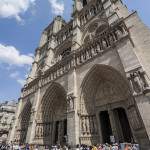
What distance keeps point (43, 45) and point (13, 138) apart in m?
15.2

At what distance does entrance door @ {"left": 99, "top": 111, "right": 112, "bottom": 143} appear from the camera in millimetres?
9635

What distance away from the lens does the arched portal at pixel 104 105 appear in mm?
9297

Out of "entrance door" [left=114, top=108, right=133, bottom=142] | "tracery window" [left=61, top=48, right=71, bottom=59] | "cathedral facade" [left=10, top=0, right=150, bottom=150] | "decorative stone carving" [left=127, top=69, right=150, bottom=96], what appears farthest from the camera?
"tracery window" [left=61, top=48, right=71, bottom=59]

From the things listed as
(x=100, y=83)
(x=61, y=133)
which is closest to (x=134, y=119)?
(x=100, y=83)

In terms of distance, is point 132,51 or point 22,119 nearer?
point 132,51

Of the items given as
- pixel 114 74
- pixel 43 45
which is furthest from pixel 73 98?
pixel 43 45

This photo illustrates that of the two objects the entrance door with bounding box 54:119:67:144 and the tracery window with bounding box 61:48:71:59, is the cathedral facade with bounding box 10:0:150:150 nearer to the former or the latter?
the entrance door with bounding box 54:119:67:144

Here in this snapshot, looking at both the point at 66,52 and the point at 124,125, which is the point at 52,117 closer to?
the point at 124,125

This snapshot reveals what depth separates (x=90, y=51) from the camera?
12039 mm

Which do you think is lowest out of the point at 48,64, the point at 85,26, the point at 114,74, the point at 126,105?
the point at 126,105

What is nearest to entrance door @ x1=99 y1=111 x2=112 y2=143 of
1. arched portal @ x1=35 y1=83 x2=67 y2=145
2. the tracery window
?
arched portal @ x1=35 y1=83 x2=67 y2=145

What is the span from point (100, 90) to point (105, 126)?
8.79 feet

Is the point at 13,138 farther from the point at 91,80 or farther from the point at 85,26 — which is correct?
the point at 85,26

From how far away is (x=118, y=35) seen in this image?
10219 mm
